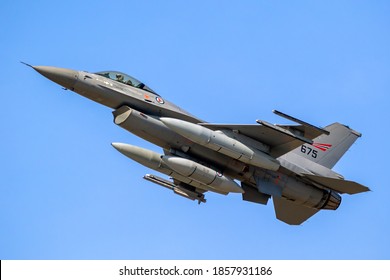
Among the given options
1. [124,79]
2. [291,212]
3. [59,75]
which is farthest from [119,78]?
[291,212]

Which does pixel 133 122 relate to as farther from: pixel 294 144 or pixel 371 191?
pixel 371 191

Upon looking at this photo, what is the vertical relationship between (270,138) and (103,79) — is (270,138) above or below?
below

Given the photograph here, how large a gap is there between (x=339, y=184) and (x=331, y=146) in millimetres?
2088

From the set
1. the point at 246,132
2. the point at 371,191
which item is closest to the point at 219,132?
the point at 246,132

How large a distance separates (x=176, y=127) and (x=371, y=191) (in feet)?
21.3

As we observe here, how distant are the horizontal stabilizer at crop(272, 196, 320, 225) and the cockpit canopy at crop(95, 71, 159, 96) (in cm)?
578

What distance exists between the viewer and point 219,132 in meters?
23.6

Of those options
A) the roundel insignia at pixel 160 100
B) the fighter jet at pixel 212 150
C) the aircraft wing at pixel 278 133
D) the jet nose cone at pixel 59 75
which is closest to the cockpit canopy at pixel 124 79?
the fighter jet at pixel 212 150

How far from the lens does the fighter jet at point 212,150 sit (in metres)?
23.4

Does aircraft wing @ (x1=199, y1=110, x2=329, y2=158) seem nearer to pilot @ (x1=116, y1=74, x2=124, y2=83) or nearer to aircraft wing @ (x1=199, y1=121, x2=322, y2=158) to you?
aircraft wing @ (x1=199, y1=121, x2=322, y2=158)

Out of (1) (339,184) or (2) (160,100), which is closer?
(2) (160,100)

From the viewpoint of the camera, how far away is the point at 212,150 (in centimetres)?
2430

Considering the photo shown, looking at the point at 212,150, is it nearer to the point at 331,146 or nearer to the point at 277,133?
the point at 277,133

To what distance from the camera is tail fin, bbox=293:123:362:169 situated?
86.5 feet
